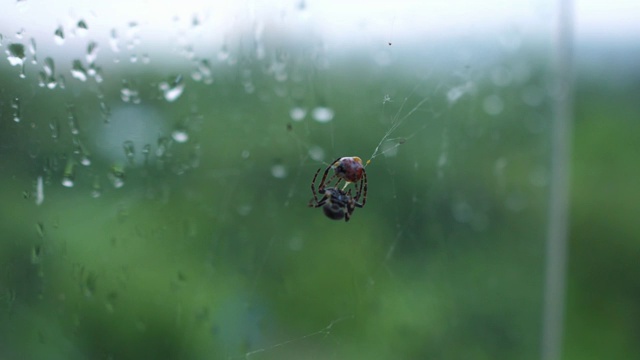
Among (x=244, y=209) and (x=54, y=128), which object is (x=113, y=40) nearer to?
(x=54, y=128)

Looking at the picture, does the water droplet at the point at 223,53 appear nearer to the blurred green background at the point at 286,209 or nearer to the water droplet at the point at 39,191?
the blurred green background at the point at 286,209

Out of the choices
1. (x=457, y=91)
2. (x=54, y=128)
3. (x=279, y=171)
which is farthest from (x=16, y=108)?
(x=457, y=91)

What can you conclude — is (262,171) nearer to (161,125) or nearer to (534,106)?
(161,125)

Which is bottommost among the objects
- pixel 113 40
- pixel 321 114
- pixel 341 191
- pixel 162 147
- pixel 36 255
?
pixel 36 255

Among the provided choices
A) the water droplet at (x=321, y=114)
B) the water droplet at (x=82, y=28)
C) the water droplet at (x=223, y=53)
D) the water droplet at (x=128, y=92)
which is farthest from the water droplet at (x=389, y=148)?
the water droplet at (x=82, y=28)

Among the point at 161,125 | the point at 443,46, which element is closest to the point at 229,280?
→ the point at 161,125

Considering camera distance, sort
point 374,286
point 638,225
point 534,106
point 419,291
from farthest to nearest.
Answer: point 638,225
point 534,106
point 419,291
point 374,286

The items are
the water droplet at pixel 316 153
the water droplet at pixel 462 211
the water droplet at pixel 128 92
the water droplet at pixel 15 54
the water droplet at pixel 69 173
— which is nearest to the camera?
the water droplet at pixel 15 54
